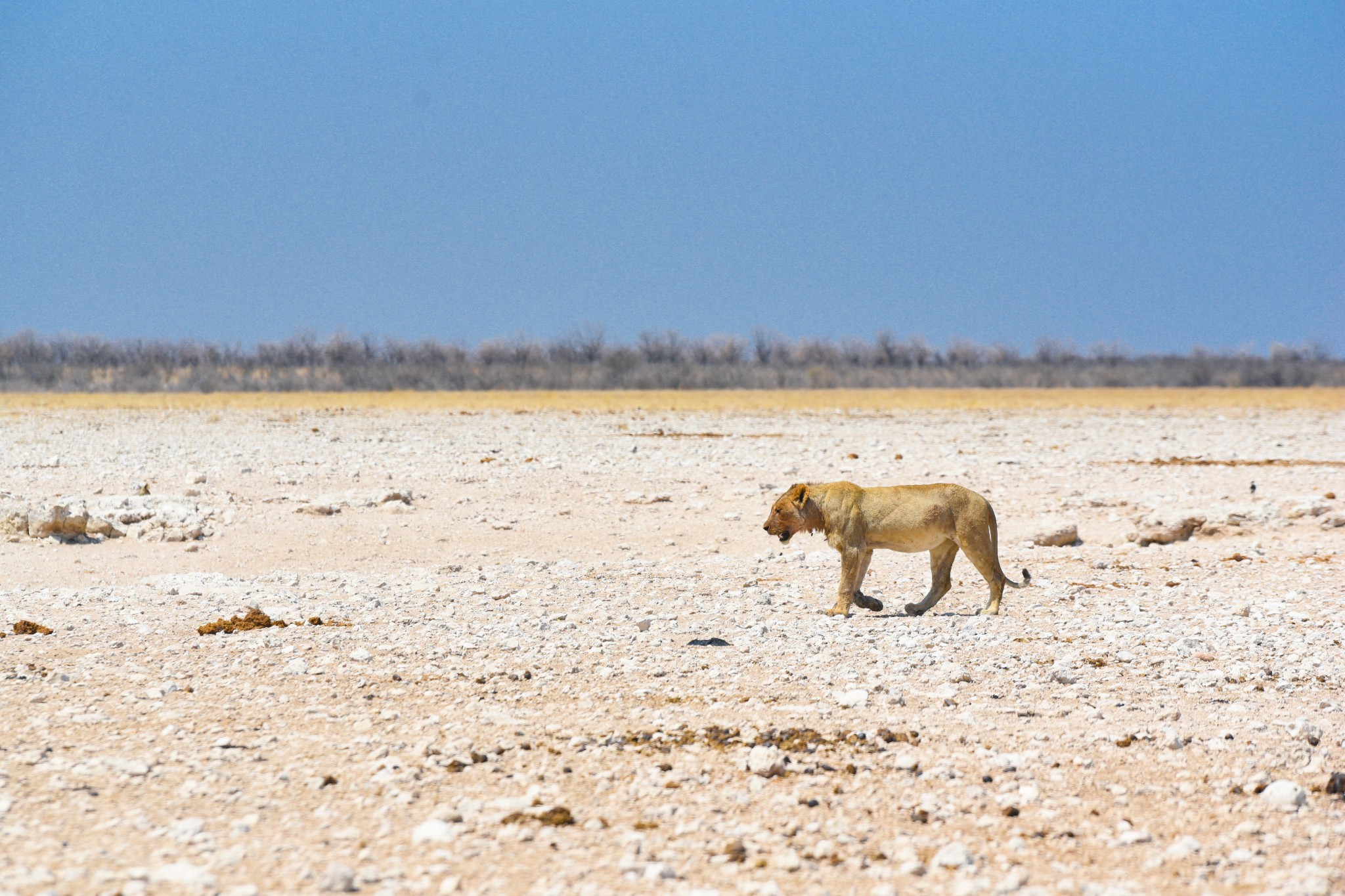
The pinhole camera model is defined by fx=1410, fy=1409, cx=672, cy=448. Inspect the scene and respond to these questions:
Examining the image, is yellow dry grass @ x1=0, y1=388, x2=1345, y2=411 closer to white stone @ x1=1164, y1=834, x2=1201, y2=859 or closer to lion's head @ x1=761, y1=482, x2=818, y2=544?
lion's head @ x1=761, y1=482, x2=818, y2=544

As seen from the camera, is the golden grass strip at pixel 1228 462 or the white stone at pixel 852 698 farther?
the golden grass strip at pixel 1228 462

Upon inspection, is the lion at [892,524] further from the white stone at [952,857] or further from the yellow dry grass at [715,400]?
the yellow dry grass at [715,400]

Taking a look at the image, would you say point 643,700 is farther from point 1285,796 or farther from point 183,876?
point 1285,796

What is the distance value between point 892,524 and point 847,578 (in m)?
0.45

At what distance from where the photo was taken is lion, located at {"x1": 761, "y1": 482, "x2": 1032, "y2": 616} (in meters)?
8.96

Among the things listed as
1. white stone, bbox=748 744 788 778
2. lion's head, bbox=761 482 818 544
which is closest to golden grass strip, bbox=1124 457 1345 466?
lion's head, bbox=761 482 818 544

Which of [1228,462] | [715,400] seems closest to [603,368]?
A: [715,400]

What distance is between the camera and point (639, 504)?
1420cm

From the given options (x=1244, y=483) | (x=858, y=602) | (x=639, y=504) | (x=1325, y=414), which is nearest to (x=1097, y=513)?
(x=1244, y=483)

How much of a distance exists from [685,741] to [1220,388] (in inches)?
1897

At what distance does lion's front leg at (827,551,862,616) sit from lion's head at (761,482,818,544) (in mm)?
337

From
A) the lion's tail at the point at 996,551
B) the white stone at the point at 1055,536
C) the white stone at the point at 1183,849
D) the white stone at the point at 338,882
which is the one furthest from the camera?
the white stone at the point at 1055,536

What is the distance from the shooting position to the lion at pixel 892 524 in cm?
896

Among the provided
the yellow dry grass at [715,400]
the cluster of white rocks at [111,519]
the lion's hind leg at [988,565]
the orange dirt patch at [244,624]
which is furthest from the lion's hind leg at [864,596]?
the yellow dry grass at [715,400]
